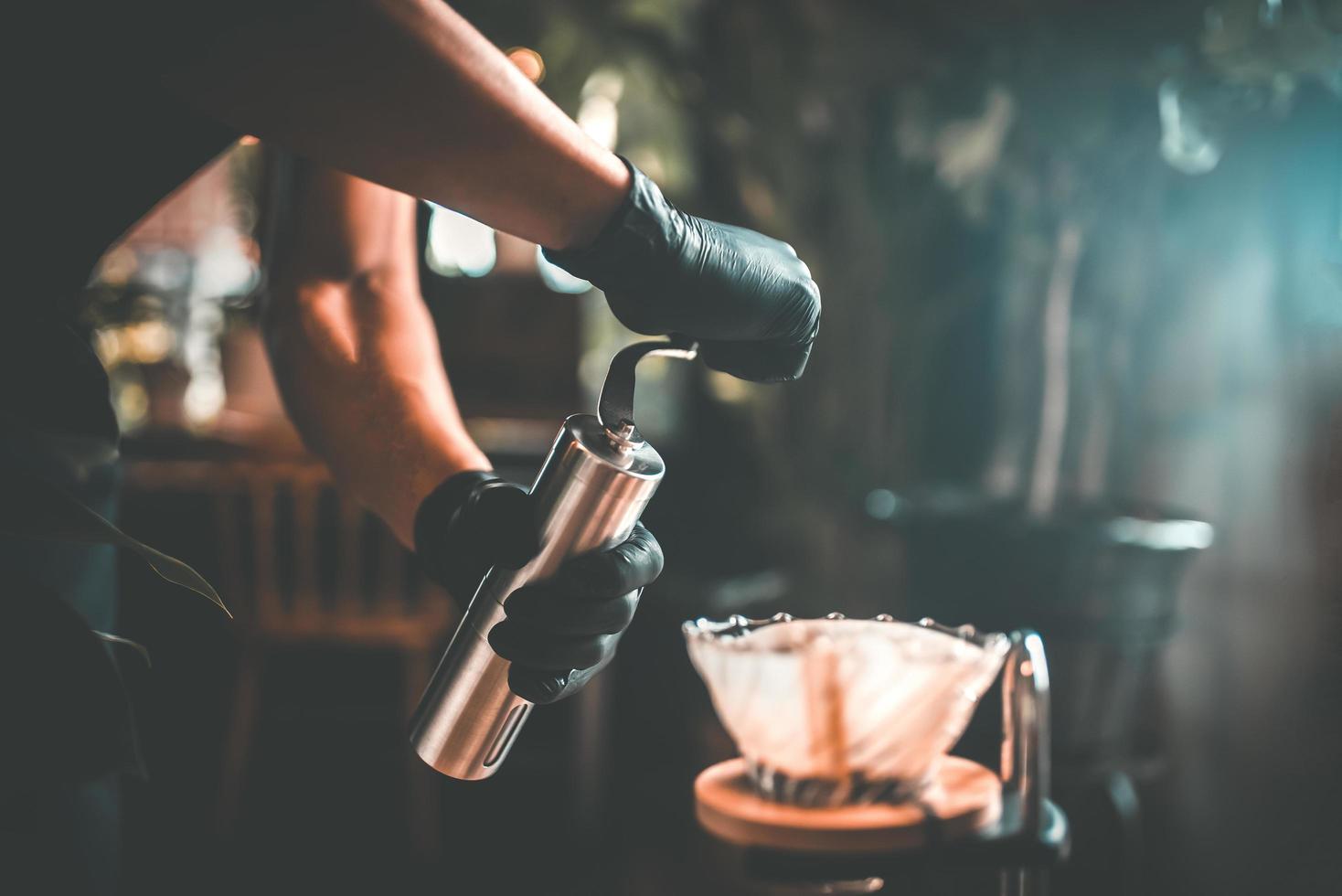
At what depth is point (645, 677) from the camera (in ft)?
8.71

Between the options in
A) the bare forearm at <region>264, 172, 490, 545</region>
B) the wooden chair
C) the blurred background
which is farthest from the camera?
the wooden chair

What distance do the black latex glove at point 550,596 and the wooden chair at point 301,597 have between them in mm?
1652

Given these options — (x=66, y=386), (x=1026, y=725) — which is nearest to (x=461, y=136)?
(x=66, y=386)

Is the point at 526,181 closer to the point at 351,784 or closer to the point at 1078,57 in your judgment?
the point at 1078,57

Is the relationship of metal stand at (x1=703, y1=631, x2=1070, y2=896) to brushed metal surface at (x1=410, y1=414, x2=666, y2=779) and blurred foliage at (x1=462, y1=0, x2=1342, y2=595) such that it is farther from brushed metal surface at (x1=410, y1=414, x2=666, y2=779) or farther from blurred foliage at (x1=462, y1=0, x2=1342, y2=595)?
blurred foliage at (x1=462, y1=0, x2=1342, y2=595)

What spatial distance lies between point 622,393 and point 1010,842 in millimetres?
275

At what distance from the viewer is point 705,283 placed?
21.7 inches

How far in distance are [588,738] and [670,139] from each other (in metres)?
1.26

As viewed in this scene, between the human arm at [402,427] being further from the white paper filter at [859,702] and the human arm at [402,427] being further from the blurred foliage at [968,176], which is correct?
the blurred foliage at [968,176]

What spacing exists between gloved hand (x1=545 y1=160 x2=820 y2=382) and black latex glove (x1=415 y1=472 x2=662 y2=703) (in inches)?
4.6

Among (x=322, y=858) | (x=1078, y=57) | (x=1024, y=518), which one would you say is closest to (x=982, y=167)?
(x=1078, y=57)

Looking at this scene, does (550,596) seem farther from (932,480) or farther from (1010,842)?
(932,480)

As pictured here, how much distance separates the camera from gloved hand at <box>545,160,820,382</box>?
52 cm

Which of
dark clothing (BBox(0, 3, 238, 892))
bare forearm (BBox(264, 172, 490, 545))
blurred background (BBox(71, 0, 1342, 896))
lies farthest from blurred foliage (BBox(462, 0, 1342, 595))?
dark clothing (BBox(0, 3, 238, 892))
